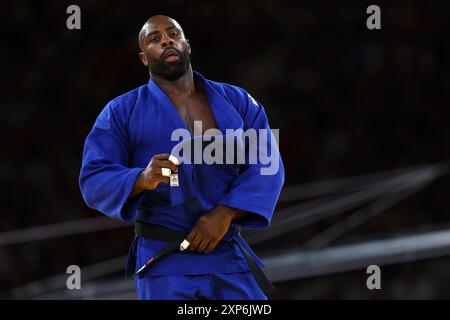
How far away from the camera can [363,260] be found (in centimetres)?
379

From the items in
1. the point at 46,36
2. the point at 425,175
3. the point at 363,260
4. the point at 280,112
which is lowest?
the point at 363,260

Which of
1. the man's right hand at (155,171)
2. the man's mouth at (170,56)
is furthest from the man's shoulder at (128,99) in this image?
the man's right hand at (155,171)

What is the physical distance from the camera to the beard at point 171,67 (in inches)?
92.1

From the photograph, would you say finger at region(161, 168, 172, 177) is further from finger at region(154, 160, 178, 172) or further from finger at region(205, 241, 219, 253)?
finger at region(205, 241, 219, 253)

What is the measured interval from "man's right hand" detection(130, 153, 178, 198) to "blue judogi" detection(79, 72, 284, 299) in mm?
36

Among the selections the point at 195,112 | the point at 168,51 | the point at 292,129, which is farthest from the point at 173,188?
the point at 292,129

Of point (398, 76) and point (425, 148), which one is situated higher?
point (398, 76)

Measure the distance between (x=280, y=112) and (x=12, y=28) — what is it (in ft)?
4.71

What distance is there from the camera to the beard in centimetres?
234

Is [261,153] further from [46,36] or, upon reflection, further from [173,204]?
[46,36]

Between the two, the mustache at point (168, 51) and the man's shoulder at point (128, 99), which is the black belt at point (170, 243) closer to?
the man's shoulder at point (128, 99)

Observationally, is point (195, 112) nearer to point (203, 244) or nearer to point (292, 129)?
point (203, 244)

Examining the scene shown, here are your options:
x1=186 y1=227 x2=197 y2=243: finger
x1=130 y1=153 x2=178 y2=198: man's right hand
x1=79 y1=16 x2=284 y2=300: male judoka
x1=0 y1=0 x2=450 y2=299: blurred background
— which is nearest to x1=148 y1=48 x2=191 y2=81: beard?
x1=79 y1=16 x2=284 y2=300: male judoka
